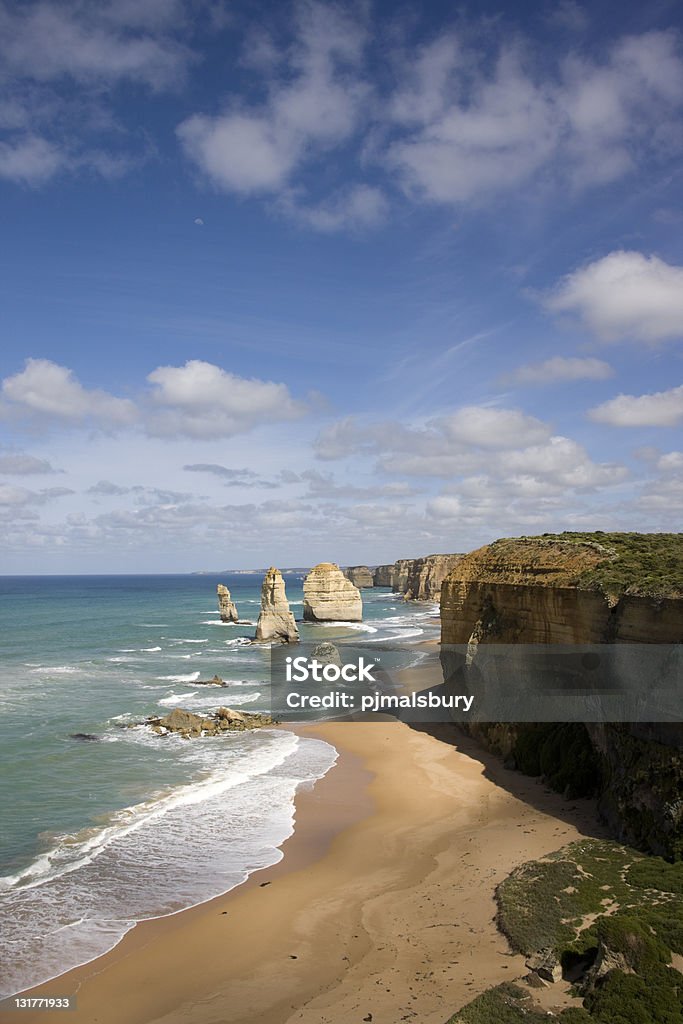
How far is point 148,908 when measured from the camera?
1602cm

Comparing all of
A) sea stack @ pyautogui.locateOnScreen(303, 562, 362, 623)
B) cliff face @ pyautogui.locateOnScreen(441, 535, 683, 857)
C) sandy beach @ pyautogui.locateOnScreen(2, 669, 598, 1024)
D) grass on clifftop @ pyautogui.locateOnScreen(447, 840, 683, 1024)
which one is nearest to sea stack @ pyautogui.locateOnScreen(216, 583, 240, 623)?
sea stack @ pyautogui.locateOnScreen(303, 562, 362, 623)

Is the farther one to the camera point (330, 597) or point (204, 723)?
point (330, 597)

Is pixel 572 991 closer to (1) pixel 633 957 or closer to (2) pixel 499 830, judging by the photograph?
Answer: (1) pixel 633 957

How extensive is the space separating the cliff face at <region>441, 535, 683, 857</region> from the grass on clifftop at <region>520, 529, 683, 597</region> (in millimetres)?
250

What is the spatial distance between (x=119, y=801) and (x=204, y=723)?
1046cm

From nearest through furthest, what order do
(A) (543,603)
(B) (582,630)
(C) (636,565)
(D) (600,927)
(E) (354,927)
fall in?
(D) (600,927)
(E) (354,927)
(C) (636,565)
(B) (582,630)
(A) (543,603)

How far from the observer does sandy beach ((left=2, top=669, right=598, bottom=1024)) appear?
39.2 ft

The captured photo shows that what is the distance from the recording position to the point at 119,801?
923 inches

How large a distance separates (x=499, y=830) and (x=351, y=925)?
651cm

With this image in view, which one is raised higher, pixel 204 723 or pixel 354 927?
pixel 354 927

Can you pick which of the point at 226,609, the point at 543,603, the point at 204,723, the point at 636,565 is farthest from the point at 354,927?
the point at 226,609

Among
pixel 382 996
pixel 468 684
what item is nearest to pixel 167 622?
pixel 468 684

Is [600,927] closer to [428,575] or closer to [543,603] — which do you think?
[543,603]

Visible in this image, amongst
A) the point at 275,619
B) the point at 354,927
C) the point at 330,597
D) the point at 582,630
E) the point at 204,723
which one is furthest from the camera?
the point at 330,597
